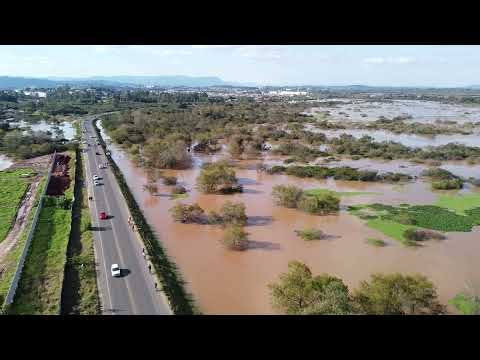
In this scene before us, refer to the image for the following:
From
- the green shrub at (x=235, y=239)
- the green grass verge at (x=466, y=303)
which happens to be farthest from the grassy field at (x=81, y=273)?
the green grass verge at (x=466, y=303)

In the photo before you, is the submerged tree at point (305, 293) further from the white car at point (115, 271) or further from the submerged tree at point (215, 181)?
the submerged tree at point (215, 181)

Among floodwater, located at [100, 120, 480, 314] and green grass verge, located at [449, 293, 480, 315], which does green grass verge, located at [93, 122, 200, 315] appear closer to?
floodwater, located at [100, 120, 480, 314]

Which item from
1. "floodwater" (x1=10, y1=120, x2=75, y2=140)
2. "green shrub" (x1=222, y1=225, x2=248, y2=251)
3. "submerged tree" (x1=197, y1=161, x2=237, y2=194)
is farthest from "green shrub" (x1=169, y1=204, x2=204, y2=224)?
"floodwater" (x1=10, y1=120, x2=75, y2=140)

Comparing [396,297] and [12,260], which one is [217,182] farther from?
[396,297]

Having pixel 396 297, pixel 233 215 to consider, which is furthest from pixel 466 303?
pixel 233 215

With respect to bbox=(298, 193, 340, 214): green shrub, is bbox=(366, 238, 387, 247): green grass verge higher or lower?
lower
